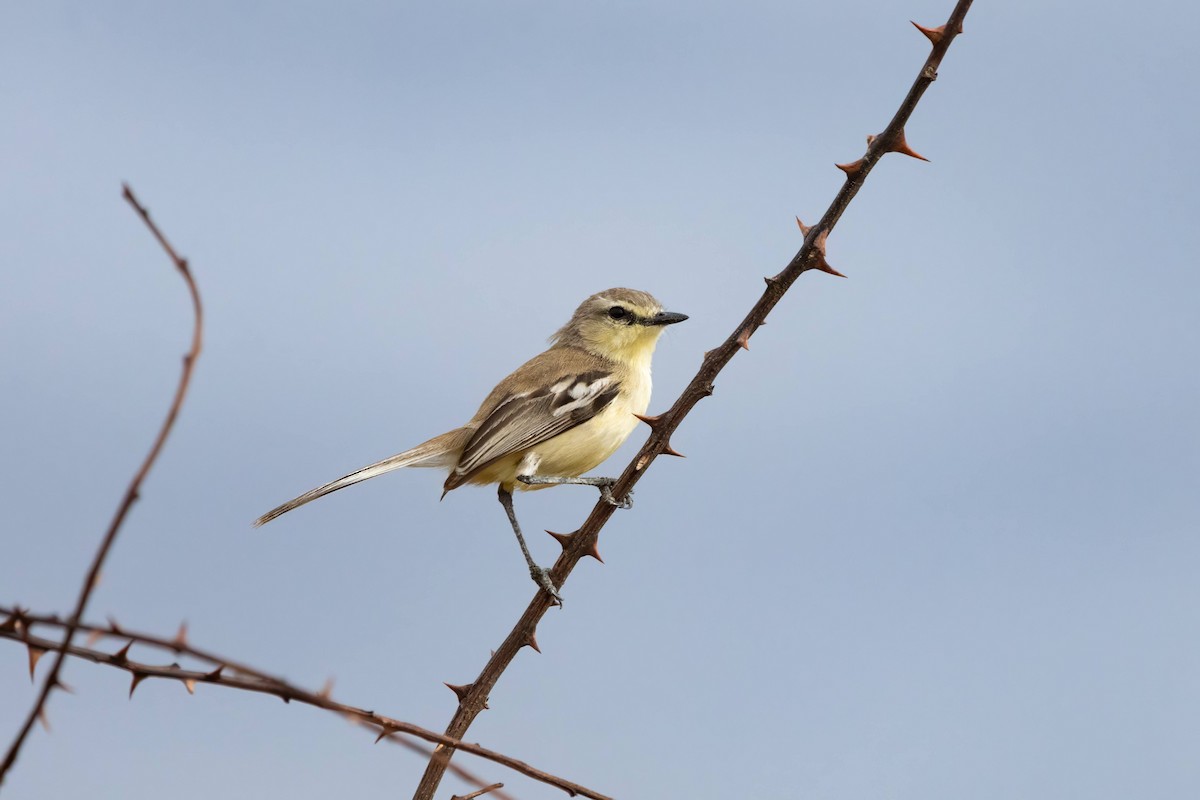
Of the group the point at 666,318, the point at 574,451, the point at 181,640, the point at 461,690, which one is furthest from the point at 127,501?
the point at 666,318

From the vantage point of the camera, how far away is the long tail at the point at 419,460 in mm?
6066

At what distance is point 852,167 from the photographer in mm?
3039

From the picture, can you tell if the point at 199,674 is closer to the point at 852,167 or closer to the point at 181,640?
the point at 181,640

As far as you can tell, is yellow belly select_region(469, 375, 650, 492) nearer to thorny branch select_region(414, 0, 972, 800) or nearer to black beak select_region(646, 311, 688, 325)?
black beak select_region(646, 311, 688, 325)

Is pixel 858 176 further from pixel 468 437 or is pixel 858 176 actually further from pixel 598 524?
pixel 468 437

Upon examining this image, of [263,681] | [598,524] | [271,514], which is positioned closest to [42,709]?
[263,681]

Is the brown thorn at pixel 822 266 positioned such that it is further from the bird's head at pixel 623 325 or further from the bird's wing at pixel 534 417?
the bird's head at pixel 623 325

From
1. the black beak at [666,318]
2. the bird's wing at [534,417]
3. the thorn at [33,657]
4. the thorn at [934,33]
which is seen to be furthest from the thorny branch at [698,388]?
the black beak at [666,318]

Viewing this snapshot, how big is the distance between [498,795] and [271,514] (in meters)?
3.67

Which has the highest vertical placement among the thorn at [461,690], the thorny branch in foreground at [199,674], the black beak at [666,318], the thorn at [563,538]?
the black beak at [666,318]

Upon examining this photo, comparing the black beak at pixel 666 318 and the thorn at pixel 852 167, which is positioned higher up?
the black beak at pixel 666 318

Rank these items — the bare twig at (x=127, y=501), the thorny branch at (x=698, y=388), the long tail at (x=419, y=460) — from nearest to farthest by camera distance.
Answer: the bare twig at (x=127, y=501)
the thorny branch at (x=698, y=388)
the long tail at (x=419, y=460)

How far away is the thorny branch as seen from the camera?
2785 millimetres

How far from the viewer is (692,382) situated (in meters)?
3.39
